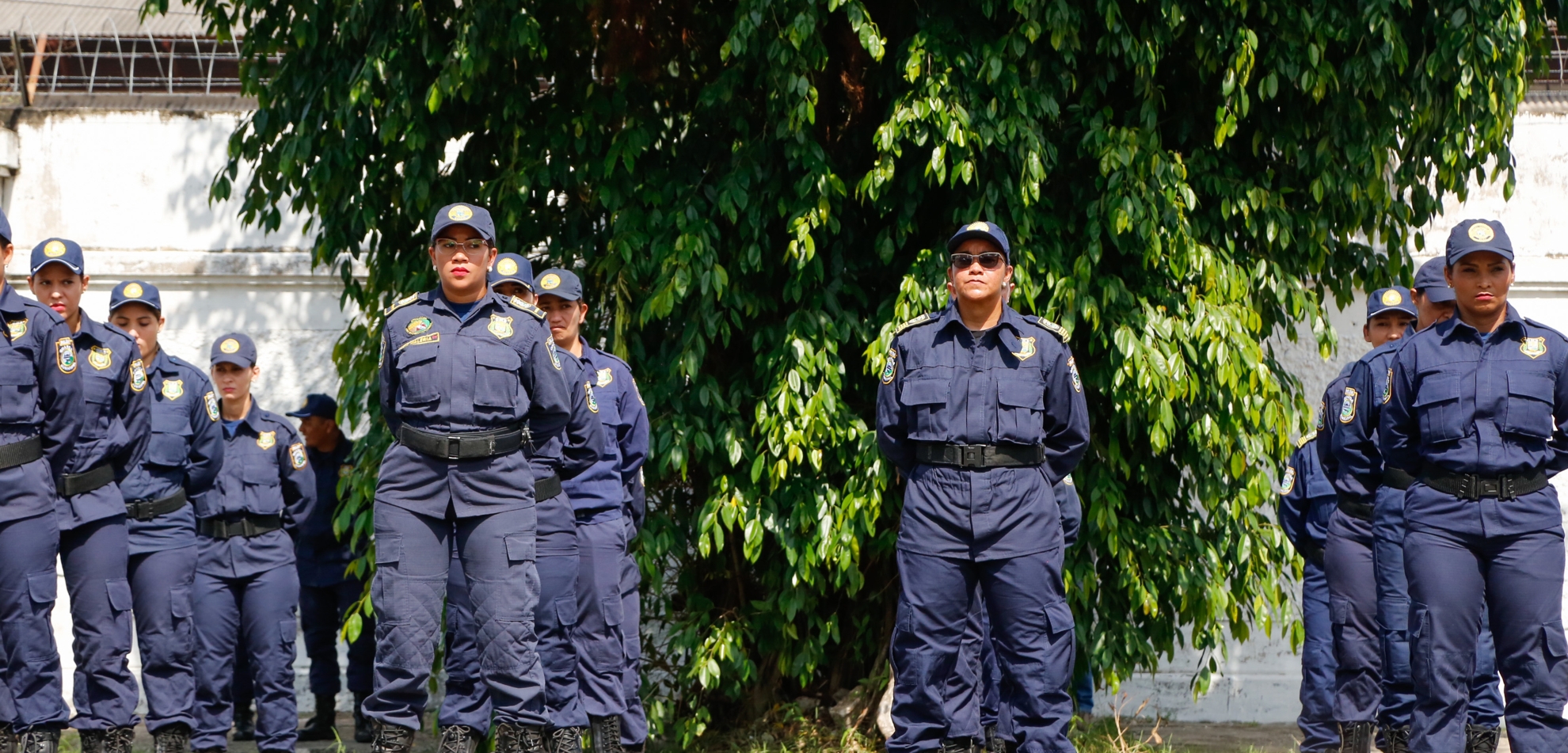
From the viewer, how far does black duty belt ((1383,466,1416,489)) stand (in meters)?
6.07

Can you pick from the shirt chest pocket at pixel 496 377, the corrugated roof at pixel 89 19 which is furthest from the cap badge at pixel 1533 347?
the corrugated roof at pixel 89 19

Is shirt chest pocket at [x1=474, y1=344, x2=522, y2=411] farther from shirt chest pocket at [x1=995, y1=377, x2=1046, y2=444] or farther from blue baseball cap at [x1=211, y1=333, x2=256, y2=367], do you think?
blue baseball cap at [x1=211, y1=333, x2=256, y2=367]

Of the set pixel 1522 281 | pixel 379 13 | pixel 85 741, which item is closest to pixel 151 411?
pixel 85 741

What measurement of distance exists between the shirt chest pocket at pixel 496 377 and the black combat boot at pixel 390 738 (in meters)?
1.05

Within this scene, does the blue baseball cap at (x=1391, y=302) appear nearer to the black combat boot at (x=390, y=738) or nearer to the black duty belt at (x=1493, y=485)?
the black duty belt at (x=1493, y=485)

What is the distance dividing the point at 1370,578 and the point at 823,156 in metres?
2.84

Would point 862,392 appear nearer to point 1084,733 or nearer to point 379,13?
point 1084,733

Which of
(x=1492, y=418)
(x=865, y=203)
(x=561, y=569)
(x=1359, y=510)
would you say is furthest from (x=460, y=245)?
(x=1359, y=510)

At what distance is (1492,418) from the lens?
16.6 feet

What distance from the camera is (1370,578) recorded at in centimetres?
650

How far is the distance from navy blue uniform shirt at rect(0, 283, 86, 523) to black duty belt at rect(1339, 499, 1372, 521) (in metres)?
4.92

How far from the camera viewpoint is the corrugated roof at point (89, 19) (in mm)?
9664

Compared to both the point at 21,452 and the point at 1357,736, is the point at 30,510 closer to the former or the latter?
the point at 21,452

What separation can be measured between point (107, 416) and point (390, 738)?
6.14ft
